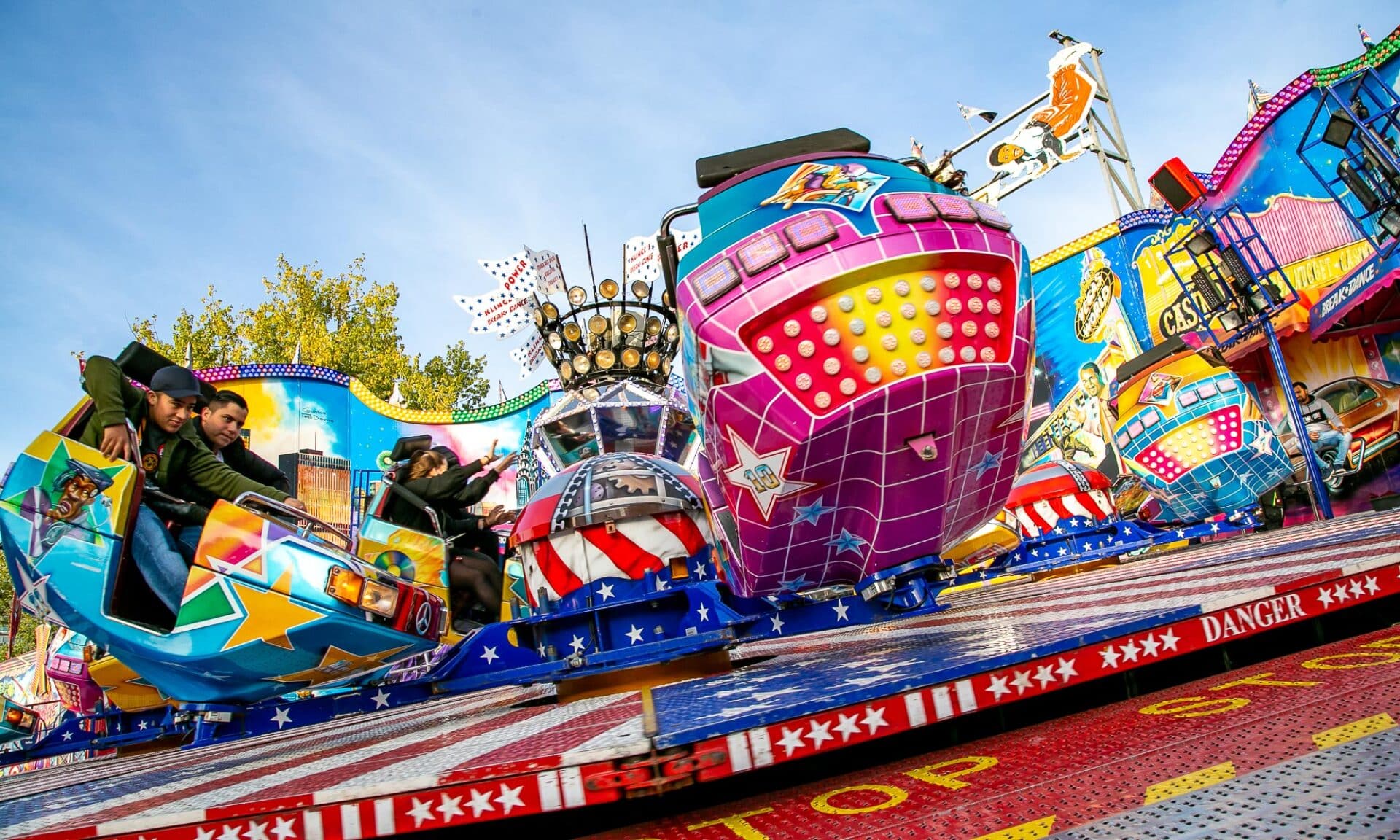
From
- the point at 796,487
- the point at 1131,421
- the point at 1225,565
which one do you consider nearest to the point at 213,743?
the point at 796,487

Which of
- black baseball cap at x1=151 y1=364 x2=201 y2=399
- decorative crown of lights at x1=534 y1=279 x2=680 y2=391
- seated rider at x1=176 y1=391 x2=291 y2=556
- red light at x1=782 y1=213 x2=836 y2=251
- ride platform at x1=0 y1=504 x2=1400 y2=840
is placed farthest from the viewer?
decorative crown of lights at x1=534 y1=279 x2=680 y2=391

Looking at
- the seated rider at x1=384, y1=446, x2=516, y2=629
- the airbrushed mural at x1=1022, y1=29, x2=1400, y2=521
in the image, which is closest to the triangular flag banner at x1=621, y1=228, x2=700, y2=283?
the seated rider at x1=384, y1=446, x2=516, y2=629

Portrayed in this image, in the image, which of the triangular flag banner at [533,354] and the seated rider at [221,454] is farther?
the triangular flag banner at [533,354]

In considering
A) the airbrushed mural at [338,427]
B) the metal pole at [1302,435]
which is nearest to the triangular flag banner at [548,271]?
the metal pole at [1302,435]

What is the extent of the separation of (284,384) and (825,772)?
677 inches

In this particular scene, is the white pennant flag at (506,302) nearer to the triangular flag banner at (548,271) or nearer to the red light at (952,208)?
the triangular flag banner at (548,271)

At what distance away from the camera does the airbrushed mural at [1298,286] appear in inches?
389

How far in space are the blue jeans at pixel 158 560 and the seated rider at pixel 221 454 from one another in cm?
8

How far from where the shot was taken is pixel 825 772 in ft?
4.46

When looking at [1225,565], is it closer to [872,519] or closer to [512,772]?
[872,519]

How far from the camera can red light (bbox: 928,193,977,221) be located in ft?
6.46

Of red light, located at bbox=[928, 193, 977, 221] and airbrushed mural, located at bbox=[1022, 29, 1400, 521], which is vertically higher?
airbrushed mural, located at bbox=[1022, 29, 1400, 521]

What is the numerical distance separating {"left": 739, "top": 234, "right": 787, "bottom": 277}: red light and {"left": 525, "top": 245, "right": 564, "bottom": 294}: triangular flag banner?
4495 millimetres

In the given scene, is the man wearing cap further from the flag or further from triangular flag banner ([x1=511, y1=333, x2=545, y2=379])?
the flag
